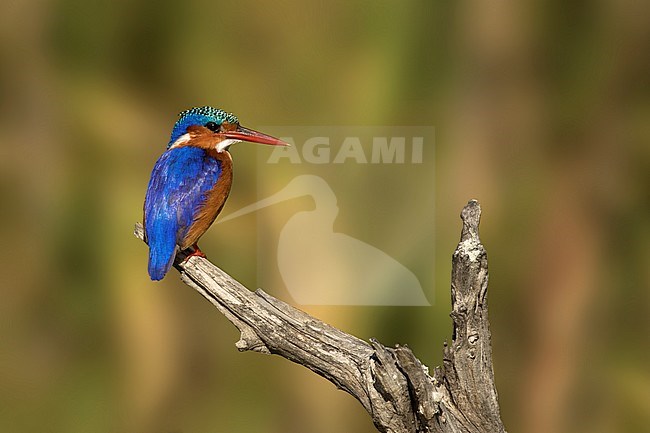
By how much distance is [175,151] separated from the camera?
5.51 ft

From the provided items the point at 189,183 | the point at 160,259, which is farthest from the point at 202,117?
the point at 160,259

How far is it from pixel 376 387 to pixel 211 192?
20.5 inches

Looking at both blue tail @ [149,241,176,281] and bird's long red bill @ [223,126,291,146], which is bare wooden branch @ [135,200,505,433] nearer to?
blue tail @ [149,241,176,281]

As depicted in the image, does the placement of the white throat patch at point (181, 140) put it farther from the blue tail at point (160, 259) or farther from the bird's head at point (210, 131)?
the blue tail at point (160, 259)

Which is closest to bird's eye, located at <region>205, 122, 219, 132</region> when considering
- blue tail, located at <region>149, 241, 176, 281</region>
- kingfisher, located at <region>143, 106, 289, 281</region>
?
kingfisher, located at <region>143, 106, 289, 281</region>

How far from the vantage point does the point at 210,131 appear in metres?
1.68

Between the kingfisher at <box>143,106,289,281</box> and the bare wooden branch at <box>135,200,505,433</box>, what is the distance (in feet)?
0.26

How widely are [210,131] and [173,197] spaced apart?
6.4 inches

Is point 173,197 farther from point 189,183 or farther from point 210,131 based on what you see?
point 210,131

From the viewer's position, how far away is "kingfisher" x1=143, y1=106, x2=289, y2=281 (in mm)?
1566

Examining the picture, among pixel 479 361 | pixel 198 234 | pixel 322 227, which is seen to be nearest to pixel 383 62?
pixel 322 227

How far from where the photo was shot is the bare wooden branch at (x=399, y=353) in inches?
51.8

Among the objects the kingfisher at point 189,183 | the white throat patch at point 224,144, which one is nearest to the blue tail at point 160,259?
the kingfisher at point 189,183

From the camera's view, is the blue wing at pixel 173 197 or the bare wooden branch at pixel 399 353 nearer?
the bare wooden branch at pixel 399 353
